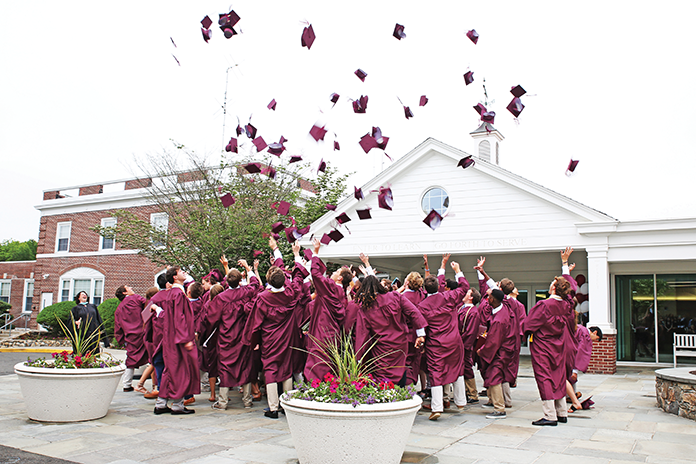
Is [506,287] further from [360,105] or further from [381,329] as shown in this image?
[360,105]

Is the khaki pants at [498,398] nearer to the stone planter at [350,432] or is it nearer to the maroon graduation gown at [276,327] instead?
the maroon graduation gown at [276,327]

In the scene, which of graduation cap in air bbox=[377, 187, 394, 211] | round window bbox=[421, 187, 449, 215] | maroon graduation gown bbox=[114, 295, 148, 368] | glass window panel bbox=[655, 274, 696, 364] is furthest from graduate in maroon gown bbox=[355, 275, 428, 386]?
glass window panel bbox=[655, 274, 696, 364]

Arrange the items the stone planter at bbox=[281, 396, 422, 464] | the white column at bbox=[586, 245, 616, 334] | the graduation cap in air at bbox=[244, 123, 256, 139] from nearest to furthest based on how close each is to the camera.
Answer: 1. the stone planter at bbox=[281, 396, 422, 464]
2. the graduation cap in air at bbox=[244, 123, 256, 139]
3. the white column at bbox=[586, 245, 616, 334]

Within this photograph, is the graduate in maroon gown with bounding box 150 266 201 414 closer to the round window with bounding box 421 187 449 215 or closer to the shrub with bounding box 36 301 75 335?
the round window with bounding box 421 187 449 215

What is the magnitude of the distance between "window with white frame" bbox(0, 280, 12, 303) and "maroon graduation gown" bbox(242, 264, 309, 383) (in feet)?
98.5

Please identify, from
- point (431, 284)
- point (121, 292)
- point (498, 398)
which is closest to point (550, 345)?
point (498, 398)

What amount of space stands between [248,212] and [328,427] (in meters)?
12.5

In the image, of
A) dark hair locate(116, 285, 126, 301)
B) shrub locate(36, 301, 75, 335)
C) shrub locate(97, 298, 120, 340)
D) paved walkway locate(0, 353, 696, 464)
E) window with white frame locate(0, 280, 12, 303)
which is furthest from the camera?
window with white frame locate(0, 280, 12, 303)

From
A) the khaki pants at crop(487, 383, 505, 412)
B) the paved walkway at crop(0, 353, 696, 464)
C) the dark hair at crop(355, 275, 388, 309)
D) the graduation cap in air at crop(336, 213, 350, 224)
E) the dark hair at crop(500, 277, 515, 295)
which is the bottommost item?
the paved walkway at crop(0, 353, 696, 464)

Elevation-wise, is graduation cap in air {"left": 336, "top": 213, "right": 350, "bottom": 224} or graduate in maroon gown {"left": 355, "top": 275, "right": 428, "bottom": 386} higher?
graduation cap in air {"left": 336, "top": 213, "right": 350, "bottom": 224}

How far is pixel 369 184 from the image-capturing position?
16375mm

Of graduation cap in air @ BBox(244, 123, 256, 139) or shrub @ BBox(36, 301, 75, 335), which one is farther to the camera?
shrub @ BBox(36, 301, 75, 335)

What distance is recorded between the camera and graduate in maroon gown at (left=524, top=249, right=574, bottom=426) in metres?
6.80

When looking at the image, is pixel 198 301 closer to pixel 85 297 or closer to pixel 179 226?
pixel 85 297
